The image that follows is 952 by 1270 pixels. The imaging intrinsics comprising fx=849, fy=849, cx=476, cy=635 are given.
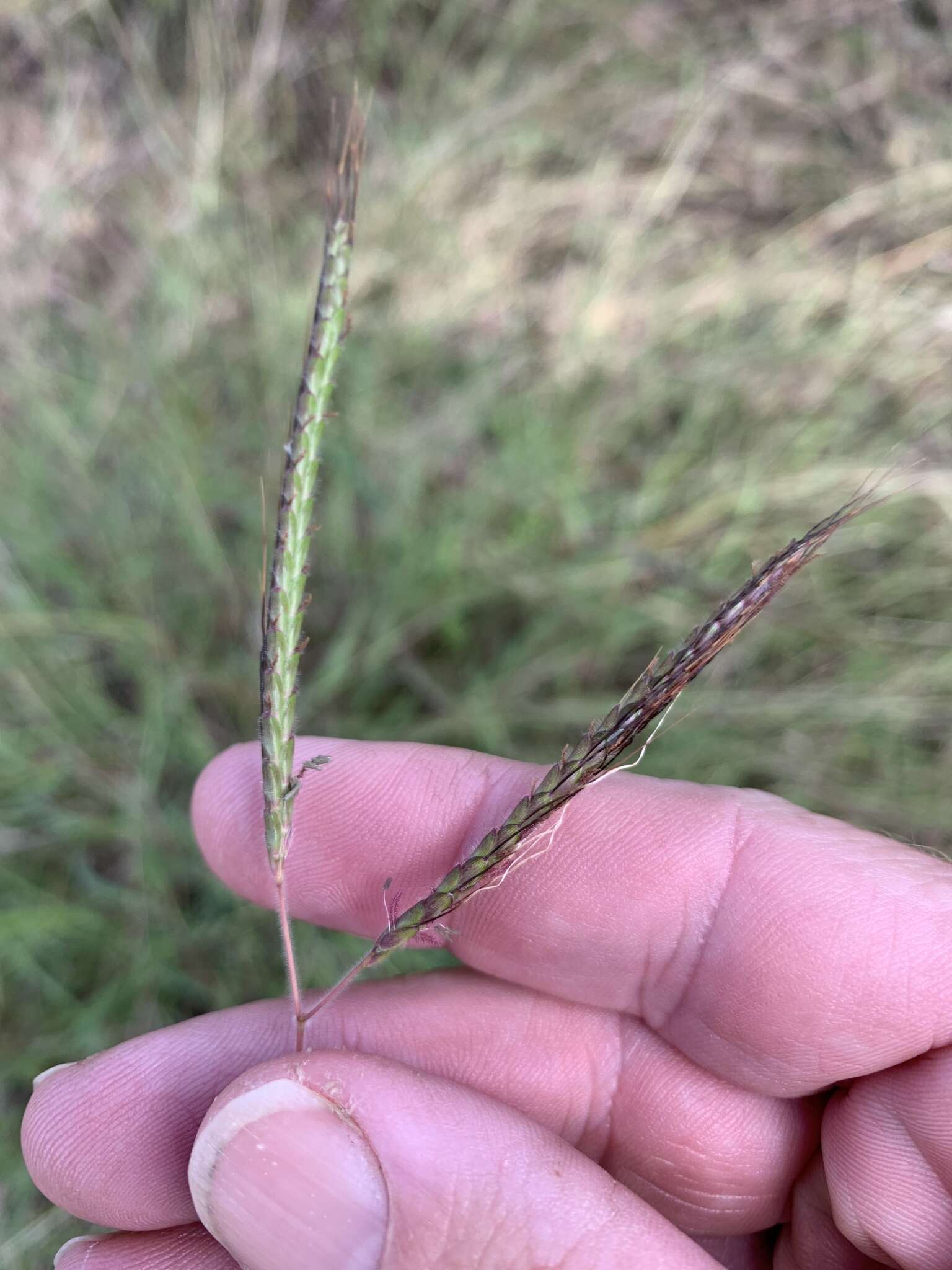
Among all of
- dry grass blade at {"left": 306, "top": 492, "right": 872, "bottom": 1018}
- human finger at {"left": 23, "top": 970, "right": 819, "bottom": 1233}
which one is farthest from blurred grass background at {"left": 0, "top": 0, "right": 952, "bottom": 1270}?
dry grass blade at {"left": 306, "top": 492, "right": 872, "bottom": 1018}

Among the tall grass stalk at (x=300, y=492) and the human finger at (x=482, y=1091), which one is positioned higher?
the tall grass stalk at (x=300, y=492)

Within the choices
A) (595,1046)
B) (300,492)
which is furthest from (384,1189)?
(300,492)

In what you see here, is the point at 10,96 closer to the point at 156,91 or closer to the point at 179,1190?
the point at 156,91

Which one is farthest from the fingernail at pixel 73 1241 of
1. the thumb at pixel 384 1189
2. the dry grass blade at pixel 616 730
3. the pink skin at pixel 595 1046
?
the dry grass blade at pixel 616 730

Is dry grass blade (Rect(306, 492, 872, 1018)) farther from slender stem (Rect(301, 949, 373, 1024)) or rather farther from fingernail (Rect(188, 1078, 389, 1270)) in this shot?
fingernail (Rect(188, 1078, 389, 1270))

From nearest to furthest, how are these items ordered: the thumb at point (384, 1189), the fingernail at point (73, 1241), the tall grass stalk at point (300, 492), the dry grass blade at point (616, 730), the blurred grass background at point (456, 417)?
1. the dry grass blade at point (616, 730)
2. the tall grass stalk at point (300, 492)
3. the thumb at point (384, 1189)
4. the fingernail at point (73, 1241)
5. the blurred grass background at point (456, 417)

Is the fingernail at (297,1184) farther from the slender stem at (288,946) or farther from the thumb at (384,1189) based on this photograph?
the slender stem at (288,946)

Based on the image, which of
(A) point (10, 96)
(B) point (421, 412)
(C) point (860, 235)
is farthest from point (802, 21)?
(A) point (10, 96)
